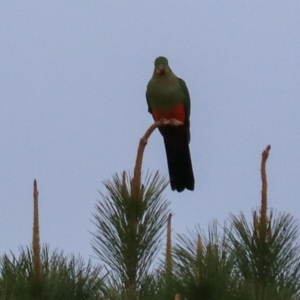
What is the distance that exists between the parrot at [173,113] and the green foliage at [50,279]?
3351 millimetres

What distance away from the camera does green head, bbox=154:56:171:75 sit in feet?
20.3

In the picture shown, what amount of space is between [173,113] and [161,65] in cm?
42

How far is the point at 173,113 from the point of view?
6.20 meters

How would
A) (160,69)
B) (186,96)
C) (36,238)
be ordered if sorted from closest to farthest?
(36,238)
(160,69)
(186,96)

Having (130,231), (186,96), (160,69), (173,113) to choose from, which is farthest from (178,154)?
(130,231)

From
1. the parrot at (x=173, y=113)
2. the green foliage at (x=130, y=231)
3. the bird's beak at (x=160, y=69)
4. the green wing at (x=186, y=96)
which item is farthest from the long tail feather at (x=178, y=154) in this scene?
the green foliage at (x=130, y=231)

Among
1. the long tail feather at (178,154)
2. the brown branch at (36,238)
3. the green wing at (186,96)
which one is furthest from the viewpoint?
the green wing at (186,96)

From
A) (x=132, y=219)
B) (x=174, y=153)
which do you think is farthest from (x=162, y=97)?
(x=132, y=219)

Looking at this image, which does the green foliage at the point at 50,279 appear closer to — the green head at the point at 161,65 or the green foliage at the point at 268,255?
the green foliage at the point at 268,255

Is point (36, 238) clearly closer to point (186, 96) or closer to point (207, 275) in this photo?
point (207, 275)

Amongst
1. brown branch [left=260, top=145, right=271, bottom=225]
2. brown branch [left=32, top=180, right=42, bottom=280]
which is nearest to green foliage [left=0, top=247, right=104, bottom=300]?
brown branch [left=32, top=180, right=42, bottom=280]

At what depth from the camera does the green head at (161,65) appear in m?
6.17

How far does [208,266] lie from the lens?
2486mm

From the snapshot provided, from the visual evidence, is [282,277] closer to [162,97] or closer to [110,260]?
[110,260]
